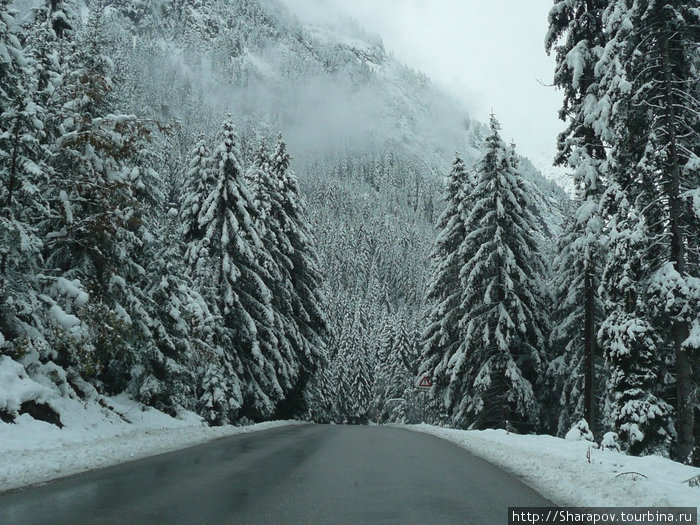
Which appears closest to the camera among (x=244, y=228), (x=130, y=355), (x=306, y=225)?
(x=130, y=355)

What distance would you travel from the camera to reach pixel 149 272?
22719mm

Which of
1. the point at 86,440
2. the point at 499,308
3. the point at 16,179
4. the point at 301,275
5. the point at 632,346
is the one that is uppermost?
the point at 301,275

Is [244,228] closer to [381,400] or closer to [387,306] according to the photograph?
[381,400]

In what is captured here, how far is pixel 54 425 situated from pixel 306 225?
26685 millimetres

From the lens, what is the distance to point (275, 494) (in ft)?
26.4

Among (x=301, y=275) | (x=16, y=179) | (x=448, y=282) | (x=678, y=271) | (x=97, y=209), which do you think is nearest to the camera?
(x=678, y=271)

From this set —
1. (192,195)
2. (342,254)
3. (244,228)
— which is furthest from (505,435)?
(342,254)

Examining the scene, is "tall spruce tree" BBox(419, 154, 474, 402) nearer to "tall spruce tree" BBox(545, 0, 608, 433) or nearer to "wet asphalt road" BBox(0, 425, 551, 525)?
"tall spruce tree" BBox(545, 0, 608, 433)

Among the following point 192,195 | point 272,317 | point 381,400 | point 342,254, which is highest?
point 342,254

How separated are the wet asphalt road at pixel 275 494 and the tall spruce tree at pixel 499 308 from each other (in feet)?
51.1

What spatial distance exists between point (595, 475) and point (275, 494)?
4991mm

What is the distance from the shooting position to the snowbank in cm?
1016

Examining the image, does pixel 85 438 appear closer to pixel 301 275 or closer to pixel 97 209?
pixel 97 209

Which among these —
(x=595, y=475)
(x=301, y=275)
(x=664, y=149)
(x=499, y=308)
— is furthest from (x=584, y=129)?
(x=301, y=275)
